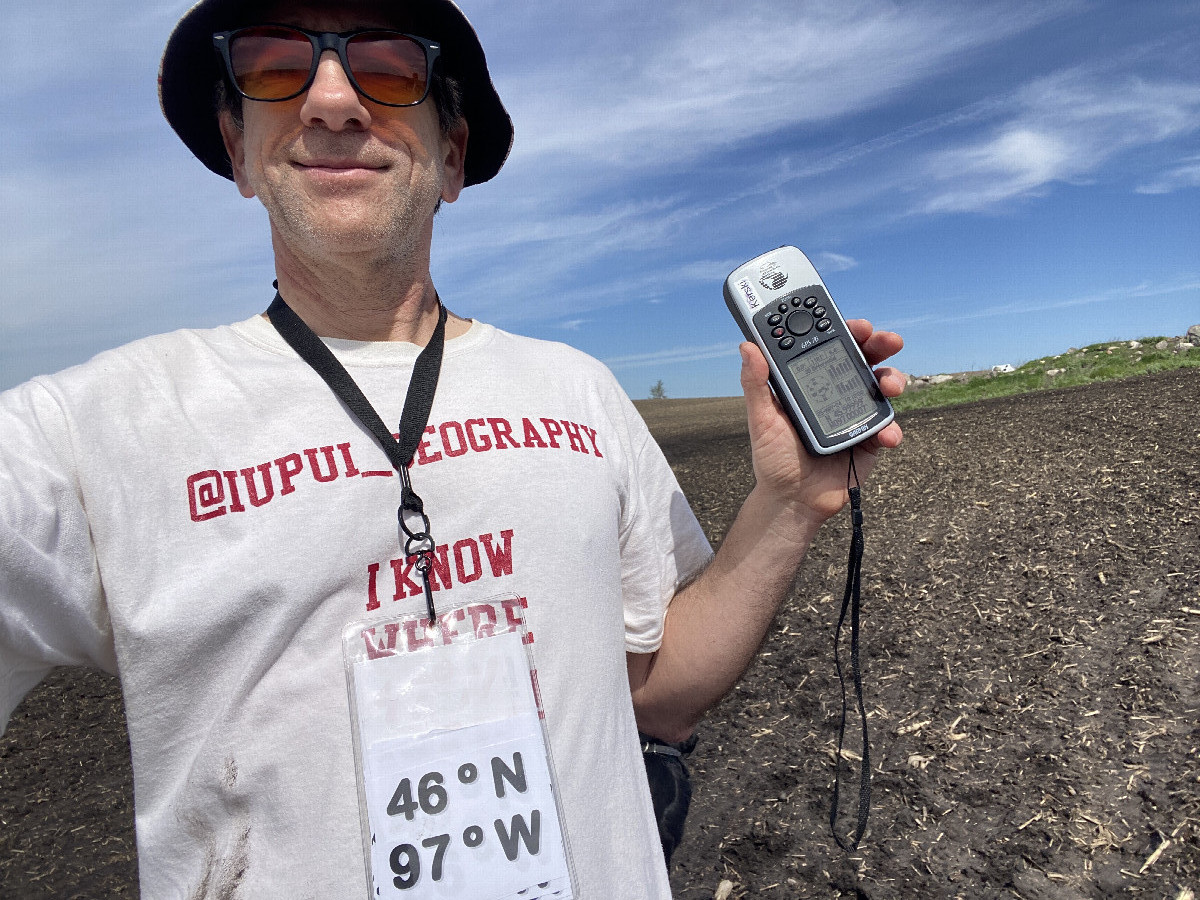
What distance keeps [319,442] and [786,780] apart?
3.84 metres

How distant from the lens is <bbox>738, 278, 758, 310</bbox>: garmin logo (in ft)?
7.20

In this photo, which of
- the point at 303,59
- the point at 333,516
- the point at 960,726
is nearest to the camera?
the point at 333,516

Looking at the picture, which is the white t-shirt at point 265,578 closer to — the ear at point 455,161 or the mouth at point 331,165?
the mouth at point 331,165

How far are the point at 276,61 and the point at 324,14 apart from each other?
0.52 ft

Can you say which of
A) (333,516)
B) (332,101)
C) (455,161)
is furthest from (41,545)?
(455,161)

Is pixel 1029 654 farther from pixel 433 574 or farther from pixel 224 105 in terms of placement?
pixel 224 105

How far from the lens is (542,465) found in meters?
1.79

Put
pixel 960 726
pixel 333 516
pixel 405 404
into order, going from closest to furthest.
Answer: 1. pixel 333 516
2. pixel 405 404
3. pixel 960 726

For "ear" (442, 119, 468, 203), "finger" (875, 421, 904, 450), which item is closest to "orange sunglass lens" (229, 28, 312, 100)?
"ear" (442, 119, 468, 203)

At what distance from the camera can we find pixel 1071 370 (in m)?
19.1

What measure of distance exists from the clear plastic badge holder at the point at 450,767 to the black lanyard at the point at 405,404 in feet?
0.35

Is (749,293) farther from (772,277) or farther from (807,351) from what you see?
(807,351)

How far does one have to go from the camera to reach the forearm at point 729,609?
2061 millimetres

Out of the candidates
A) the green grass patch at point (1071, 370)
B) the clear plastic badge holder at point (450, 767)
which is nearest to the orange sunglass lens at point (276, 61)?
the clear plastic badge holder at point (450, 767)
